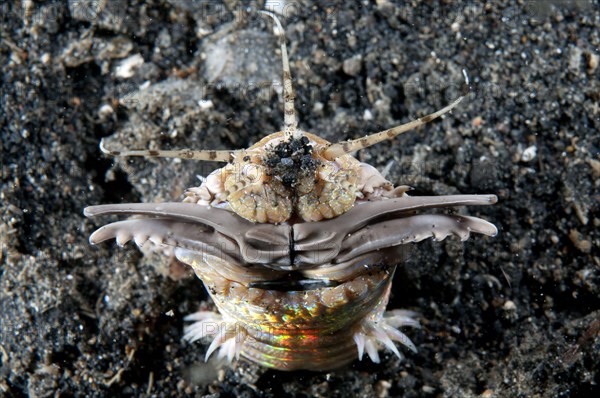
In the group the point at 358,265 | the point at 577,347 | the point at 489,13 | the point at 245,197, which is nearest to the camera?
the point at 245,197

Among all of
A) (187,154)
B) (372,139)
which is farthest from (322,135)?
(187,154)

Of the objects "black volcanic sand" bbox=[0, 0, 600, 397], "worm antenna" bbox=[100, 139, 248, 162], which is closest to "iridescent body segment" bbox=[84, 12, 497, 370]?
"worm antenna" bbox=[100, 139, 248, 162]

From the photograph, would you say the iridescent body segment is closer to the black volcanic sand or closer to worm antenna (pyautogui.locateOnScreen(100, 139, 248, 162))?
worm antenna (pyautogui.locateOnScreen(100, 139, 248, 162))

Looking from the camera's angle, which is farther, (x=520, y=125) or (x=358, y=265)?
(x=520, y=125)

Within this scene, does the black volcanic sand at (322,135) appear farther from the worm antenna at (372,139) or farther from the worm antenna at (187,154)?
the worm antenna at (187,154)

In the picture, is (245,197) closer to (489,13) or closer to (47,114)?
(47,114)

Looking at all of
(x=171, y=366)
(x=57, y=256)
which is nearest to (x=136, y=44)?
(x=57, y=256)

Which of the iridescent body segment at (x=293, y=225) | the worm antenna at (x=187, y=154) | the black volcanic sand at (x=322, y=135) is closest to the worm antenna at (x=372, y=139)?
the iridescent body segment at (x=293, y=225)
